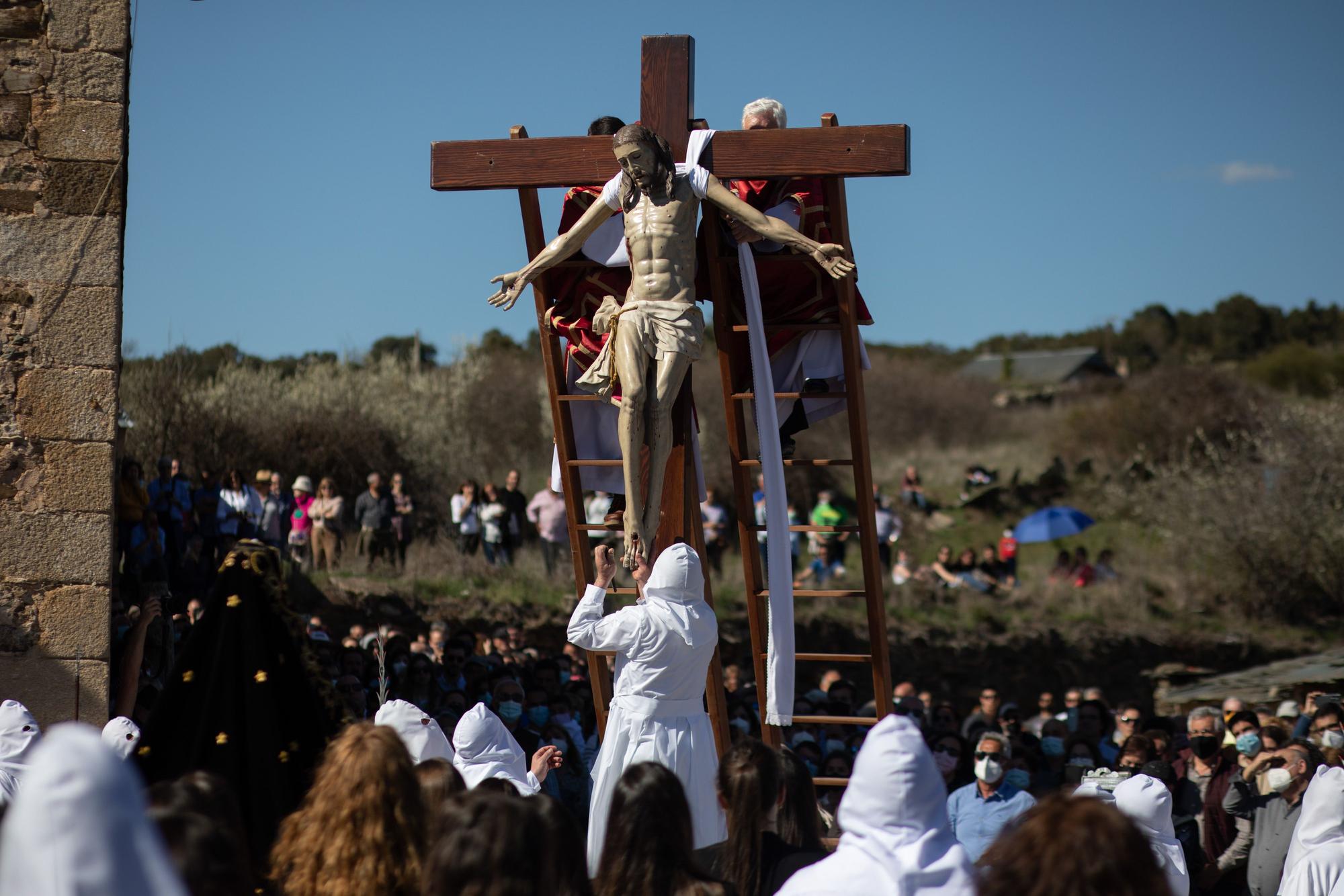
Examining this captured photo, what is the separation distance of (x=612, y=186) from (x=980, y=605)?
1806 cm

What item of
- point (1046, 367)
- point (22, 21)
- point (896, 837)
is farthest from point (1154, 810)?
point (1046, 367)

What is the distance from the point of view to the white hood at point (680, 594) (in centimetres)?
617

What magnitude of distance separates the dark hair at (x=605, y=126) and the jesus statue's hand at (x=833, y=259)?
1308 mm

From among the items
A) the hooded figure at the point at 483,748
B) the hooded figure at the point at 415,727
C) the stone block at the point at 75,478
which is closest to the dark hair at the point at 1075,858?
the hooded figure at the point at 415,727

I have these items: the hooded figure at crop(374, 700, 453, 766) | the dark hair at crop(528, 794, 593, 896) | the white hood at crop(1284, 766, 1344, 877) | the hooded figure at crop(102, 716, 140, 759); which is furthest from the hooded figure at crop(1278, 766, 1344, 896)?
the hooded figure at crop(102, 716, 140, 759)

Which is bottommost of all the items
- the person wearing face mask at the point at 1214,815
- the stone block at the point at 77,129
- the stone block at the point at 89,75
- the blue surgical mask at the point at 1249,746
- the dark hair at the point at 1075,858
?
the person wearing face mask at the point at 1214,815

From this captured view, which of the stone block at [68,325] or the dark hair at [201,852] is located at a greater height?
the stone block at [68,325]

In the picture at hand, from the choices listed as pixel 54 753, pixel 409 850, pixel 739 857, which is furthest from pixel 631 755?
pixel 54 753

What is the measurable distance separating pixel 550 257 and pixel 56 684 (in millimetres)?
3402

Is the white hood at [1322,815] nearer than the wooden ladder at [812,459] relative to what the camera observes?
Yes

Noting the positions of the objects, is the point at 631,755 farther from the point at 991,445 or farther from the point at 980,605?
the point at 991,445

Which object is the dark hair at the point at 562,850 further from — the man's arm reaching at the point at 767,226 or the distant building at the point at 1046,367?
the distant building at the point at 1046,367

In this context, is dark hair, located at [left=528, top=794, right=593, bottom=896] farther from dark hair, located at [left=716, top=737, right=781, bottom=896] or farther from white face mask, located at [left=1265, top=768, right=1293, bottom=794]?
white face mask, located at [left=1265, top=768, right=1293, bottom=794]

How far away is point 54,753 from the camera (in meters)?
2.30
